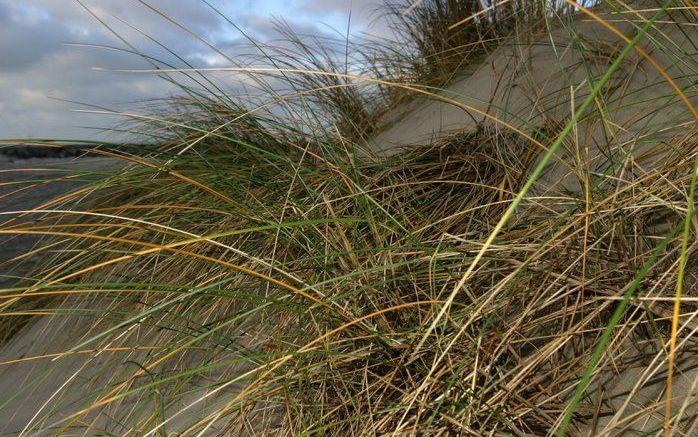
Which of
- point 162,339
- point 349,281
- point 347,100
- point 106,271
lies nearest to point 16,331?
point 106,271

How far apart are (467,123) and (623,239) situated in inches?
51.6

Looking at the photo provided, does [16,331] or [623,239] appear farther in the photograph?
[16,331]

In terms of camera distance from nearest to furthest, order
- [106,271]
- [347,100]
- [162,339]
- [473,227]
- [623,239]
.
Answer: [623,239]
[473,227]
[162,339]
[106,271]
[347,100]

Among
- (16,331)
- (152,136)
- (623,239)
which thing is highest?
(152,136)

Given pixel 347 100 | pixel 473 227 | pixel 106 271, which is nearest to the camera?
pixel 473 227

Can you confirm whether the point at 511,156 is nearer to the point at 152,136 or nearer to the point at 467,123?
the point at 467,123

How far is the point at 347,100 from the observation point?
3738 millimetres

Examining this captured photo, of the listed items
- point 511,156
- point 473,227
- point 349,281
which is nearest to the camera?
point 349,281

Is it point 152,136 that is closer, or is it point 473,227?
point 473,227

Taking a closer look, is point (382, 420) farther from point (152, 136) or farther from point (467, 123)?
point (152, 136)

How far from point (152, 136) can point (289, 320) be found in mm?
1841

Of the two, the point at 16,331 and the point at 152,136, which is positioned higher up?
the point at 152,136

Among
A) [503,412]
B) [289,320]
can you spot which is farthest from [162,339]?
[503,412]

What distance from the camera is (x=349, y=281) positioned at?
134 cm
